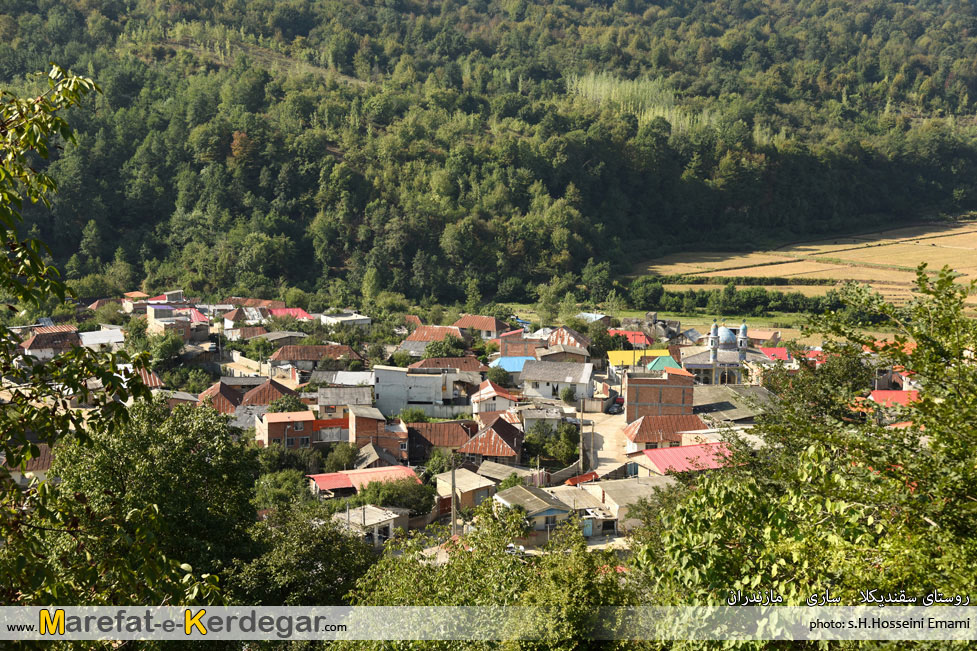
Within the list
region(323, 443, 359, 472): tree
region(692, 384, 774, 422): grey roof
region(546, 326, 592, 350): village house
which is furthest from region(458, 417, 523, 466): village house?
region(546, 326, 592, 350): village house

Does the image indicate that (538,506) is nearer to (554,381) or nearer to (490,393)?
(490,393)

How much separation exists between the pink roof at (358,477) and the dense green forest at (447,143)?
19.7 m

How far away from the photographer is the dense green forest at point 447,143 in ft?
131

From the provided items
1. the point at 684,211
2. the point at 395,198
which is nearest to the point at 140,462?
the point at 395,198

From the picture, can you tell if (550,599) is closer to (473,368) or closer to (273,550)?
(273,550)

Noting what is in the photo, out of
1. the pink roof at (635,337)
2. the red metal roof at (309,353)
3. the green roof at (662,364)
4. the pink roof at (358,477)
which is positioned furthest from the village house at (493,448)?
the pink roof at (635,337)

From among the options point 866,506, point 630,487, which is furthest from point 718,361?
point 866,506

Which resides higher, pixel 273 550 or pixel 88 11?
pixel 88 11

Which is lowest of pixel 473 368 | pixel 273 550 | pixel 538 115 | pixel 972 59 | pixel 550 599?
pixel 473 368

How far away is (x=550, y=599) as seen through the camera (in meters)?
4.88

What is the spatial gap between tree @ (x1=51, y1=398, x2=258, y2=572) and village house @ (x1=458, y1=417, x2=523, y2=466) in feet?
27.3

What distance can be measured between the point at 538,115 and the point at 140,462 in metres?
51.5

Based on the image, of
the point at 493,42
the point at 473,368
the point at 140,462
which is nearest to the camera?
the point at 140,462

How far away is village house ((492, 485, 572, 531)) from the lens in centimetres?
1220
